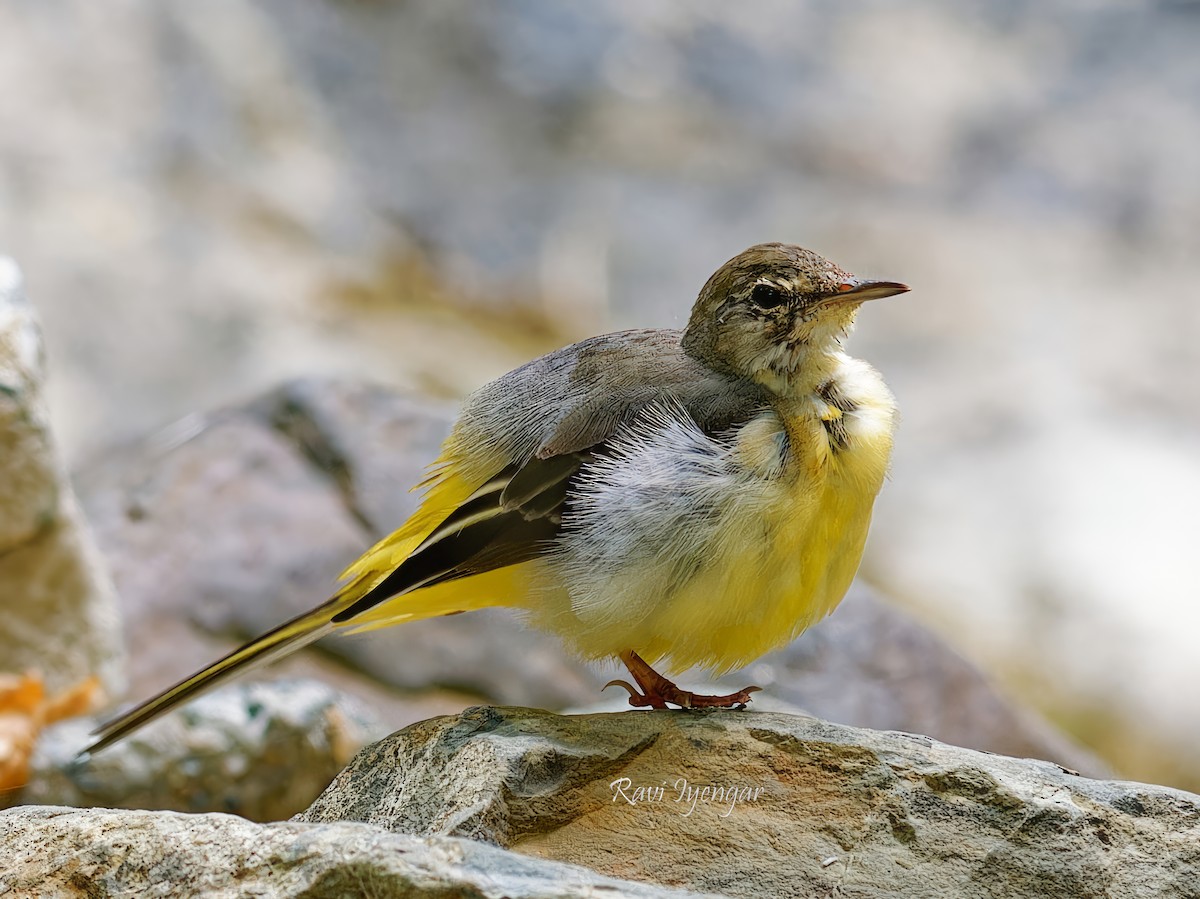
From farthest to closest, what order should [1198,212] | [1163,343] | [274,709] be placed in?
[1198,212] → [1163,343] → [274,709]

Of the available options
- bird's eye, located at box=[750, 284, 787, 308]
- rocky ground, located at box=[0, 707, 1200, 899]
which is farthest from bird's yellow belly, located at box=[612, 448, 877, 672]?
bird's eye, located at box=[750, 284, 787, 308]

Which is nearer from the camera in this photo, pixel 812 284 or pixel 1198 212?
pixel 812 284

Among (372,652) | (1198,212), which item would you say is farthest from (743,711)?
(1198,212)

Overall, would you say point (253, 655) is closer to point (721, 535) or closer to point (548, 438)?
point (548, 438)

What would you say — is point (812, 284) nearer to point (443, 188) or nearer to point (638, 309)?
point (638, 309)

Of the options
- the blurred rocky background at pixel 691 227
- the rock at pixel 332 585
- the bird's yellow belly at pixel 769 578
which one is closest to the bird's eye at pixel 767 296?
the bird's yellow belly at pixel 769 578

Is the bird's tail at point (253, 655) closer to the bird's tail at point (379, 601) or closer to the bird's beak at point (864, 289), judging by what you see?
the bird's tail at point (379, 601)

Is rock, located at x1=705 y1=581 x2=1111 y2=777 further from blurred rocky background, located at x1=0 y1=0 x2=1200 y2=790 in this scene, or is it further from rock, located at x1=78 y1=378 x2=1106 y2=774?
blurred rocky background, located at x1=0 y1=0 x2=1200 y2=790

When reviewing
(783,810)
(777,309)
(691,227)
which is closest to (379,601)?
(783,810)
